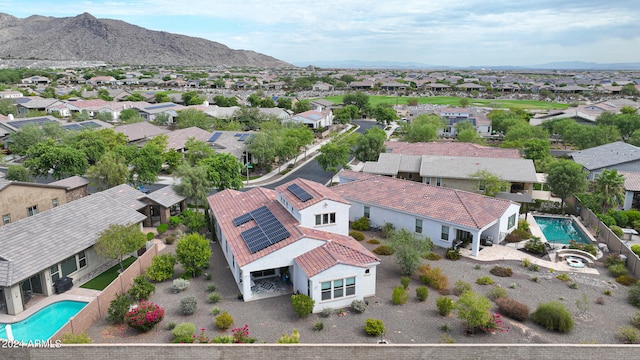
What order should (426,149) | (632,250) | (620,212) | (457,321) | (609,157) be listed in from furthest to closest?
(426,149) < (609,157) < (620,212) < (632,250) < (457,321)

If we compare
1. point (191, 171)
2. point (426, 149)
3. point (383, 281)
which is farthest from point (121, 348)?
point (426, 149)

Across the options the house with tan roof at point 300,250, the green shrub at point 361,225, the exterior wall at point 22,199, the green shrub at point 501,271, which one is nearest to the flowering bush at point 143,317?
the house with tan roof at point 300,250

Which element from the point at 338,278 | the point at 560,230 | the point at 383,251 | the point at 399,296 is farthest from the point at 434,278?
the point at 560,230

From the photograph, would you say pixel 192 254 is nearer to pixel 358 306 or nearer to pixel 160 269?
pixel 160 269

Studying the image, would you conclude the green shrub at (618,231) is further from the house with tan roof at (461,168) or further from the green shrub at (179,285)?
the green shrub at (179,285)

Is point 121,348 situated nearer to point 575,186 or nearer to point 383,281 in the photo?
point 383,281
